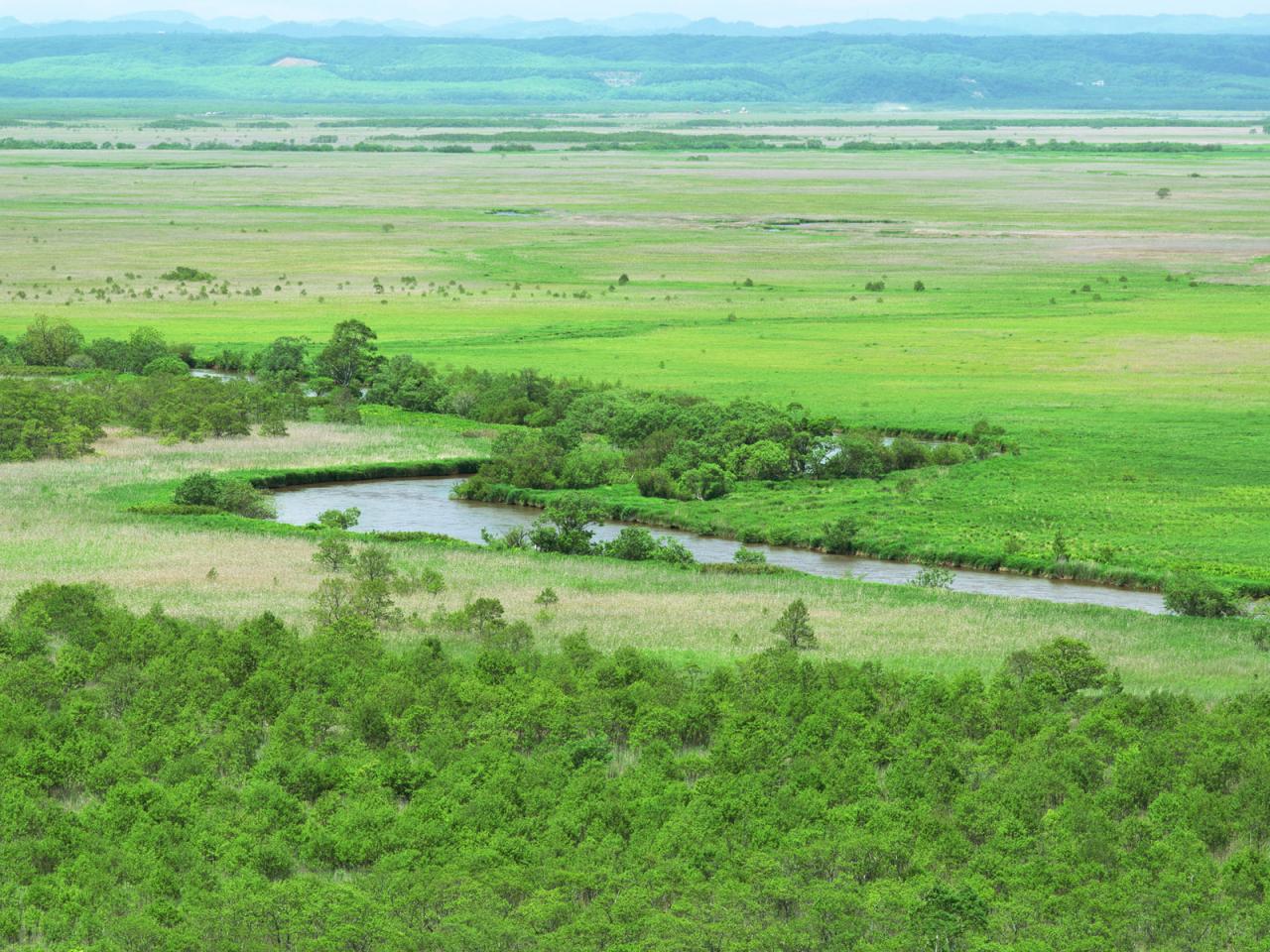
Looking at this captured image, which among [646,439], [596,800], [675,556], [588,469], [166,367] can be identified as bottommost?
[596,800]

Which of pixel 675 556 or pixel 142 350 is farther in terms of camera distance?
pixel 142 350

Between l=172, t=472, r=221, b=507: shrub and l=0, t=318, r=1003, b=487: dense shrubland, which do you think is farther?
l=0, t=318, r=1003, b=487: dense shrubland

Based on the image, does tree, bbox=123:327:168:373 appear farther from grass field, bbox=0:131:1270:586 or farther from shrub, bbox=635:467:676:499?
shrub, bbox=635:467:676:499

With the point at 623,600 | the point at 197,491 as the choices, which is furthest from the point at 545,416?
the point at 623,600

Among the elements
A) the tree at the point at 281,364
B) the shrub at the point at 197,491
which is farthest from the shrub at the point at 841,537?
the tree at the point at 281,364

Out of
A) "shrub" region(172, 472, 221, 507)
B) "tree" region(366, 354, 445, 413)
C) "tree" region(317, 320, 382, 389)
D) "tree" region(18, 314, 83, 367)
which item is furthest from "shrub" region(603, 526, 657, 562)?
"tree" region(18, 314, 83, 367)

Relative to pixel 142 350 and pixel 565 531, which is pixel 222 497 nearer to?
pixel 565 531

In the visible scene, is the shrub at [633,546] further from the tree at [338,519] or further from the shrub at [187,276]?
the shrub at [187,276]

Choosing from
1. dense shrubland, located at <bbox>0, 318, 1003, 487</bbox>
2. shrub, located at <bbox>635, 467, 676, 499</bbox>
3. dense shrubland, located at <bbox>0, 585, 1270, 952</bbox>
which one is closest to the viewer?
dense shrubland, located at <bbox>0, 585, 1270, 952</bbox>
